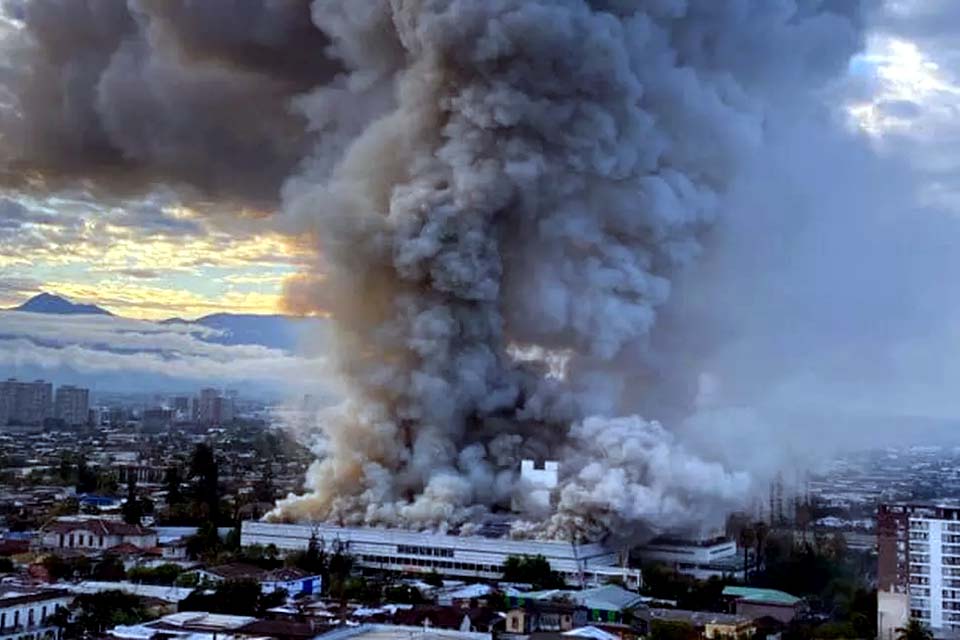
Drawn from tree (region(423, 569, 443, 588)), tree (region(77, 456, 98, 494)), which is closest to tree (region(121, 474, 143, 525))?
tree (region(423, 569, 443, 588))

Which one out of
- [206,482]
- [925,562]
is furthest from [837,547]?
[206,482]

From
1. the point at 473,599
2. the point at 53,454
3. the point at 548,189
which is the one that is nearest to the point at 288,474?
the point at 53,454

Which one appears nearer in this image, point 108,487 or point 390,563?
point 390,563

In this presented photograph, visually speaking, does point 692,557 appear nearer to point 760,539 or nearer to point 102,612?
point 760,539

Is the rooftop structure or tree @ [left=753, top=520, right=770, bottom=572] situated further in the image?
tree @ [left=753, top=520, right=770, bottom=572]

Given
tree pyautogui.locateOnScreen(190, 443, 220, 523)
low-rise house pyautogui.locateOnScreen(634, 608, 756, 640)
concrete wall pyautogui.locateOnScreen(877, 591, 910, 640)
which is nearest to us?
low-rise house pyautogui.locateOnScreen(634, 608, 756, 640)

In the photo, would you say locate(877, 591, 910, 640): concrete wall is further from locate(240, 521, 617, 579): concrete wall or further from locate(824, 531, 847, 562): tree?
locate(824, 531, 847, 562): tree

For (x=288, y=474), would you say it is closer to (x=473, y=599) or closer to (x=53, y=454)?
(x=53, y=454)
